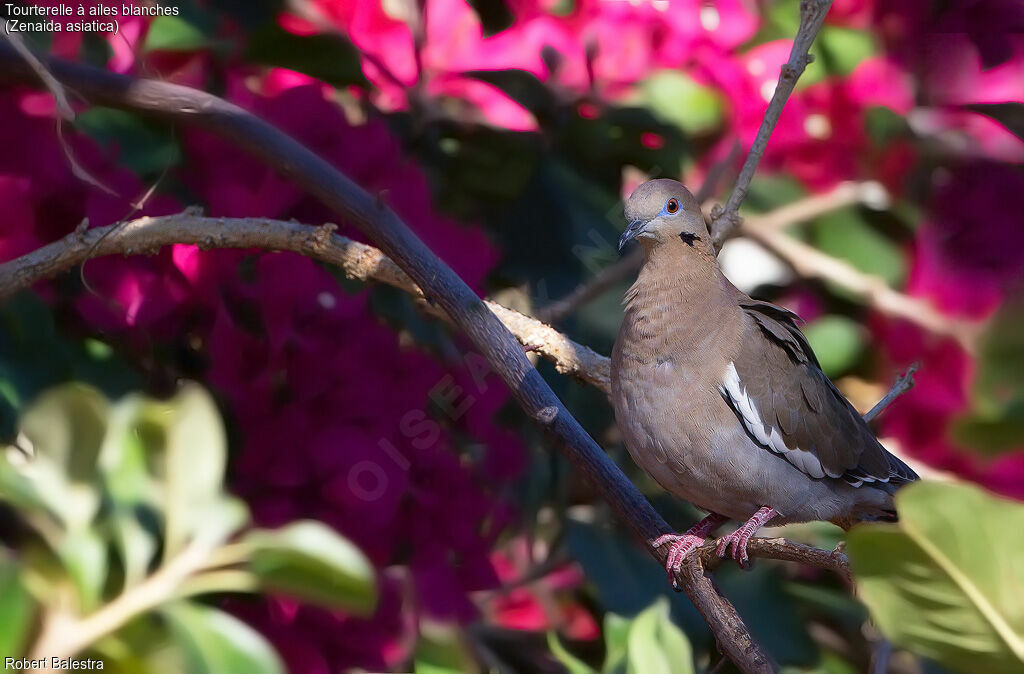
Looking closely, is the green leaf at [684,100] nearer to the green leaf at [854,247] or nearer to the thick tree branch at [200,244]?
the green leaf at [854,247]

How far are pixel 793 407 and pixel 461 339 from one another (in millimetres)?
343

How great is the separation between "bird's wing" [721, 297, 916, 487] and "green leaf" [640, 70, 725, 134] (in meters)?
0.37

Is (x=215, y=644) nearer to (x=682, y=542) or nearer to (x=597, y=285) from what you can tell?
(x=682, y=542)

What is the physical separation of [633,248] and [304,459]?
0.71 metres

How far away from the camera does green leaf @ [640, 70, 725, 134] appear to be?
1375 mm

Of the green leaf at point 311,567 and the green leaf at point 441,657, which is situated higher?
the green leaf at point 441,657

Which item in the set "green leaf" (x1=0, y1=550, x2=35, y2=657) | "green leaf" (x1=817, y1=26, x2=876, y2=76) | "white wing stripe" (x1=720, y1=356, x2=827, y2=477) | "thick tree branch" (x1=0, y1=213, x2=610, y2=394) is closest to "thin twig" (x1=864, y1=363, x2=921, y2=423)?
"white wing stripe" (x1=720, y1=356, x2=827, y2=477)

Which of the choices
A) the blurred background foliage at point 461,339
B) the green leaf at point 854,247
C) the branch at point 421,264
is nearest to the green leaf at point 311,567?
the blurred background foliage at point 461,339

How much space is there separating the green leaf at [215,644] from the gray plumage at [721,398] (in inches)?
24.4

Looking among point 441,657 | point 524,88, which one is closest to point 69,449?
point 441,657

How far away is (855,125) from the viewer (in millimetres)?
1453

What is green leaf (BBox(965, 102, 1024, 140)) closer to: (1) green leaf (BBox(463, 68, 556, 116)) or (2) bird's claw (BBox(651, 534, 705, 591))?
(1) green leaf (BBox(463, 68, 556, 116))

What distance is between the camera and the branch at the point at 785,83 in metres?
0.86

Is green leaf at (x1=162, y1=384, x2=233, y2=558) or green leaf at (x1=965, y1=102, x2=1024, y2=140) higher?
green leaf at (x1=965, y1=102, x2=1024, y2=140)
